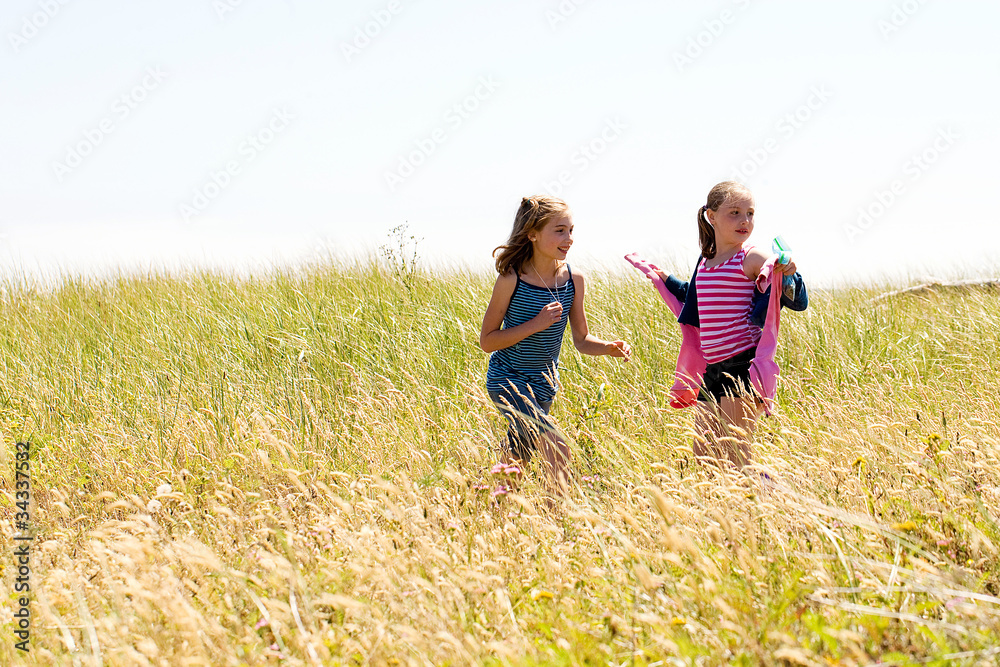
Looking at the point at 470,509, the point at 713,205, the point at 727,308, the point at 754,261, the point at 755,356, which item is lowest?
the point at 470,509

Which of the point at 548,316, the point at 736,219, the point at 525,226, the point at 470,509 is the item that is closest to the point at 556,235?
the point at 525,226

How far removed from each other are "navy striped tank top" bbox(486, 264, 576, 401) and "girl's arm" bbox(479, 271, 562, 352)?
47mm

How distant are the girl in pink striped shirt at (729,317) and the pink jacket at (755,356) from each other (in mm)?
66

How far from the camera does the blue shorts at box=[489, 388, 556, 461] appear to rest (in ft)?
11.6

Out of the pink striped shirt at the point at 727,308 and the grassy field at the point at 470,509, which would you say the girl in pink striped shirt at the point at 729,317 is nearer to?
the pink striped shirt at the point at 727,308

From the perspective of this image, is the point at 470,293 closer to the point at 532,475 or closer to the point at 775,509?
the point at 532,475

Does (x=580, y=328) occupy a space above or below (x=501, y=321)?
below

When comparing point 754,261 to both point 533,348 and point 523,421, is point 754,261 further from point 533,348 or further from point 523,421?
point 523,421

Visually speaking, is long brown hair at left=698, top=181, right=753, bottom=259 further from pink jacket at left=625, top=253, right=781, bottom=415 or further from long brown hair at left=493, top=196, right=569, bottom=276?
long brown hair at left=493, top=196, right=569, bottom=276

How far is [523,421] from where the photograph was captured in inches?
141

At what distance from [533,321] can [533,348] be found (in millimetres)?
223

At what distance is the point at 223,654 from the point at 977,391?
4765mm

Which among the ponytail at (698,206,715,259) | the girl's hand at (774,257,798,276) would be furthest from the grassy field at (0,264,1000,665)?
the ponytail at (698,206,715,259)

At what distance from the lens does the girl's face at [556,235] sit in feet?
12.1
